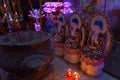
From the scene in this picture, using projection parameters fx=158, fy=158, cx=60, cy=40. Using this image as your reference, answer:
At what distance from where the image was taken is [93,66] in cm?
207

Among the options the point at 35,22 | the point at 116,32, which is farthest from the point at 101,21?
the point at 35,22

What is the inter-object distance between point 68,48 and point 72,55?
123 mm

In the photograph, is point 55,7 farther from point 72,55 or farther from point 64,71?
point 64,71

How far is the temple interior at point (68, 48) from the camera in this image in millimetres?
1601

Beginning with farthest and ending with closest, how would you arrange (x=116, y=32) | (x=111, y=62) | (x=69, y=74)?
(x=116, y=32) < (x=111, y=62) < (x=69, y=74)

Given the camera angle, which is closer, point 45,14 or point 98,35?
point 98,35

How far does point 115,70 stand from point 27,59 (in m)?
1.34

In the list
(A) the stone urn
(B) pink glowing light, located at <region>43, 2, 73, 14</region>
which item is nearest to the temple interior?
(A) the stone urn

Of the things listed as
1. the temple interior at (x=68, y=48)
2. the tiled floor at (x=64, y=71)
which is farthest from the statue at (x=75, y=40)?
the tiled floor at (x=64, y=71)

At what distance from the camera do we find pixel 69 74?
1.91 meters

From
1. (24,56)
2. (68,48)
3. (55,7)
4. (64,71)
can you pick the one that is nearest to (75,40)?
(68,48)

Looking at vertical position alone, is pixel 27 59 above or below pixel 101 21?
below

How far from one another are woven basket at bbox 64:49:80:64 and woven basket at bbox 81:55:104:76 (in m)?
0.22

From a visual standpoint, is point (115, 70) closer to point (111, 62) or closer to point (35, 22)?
point (111, 62)
